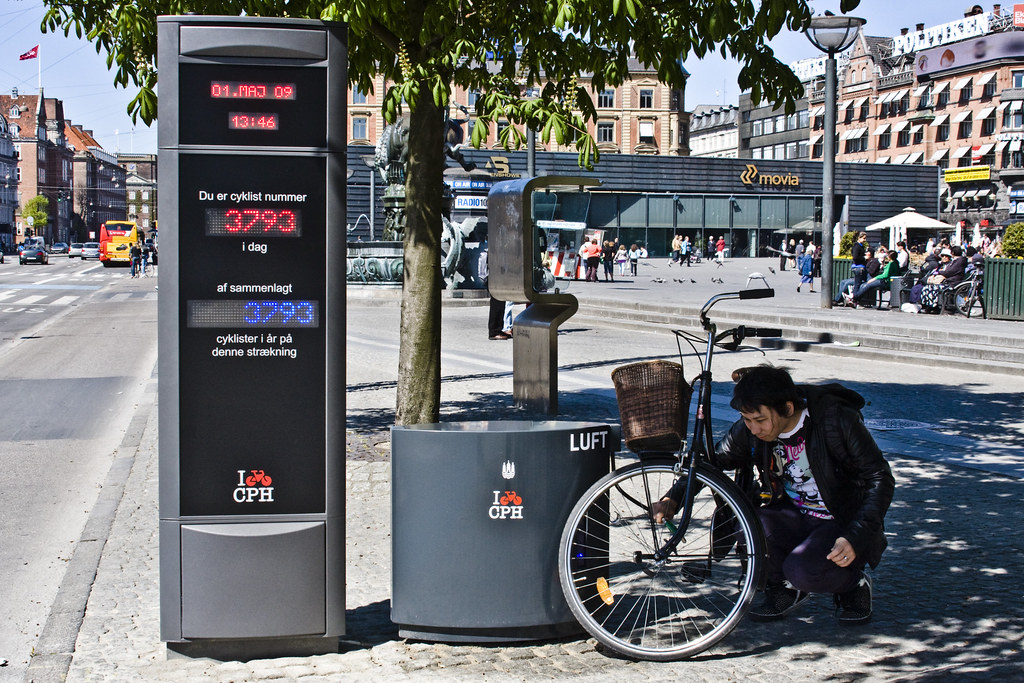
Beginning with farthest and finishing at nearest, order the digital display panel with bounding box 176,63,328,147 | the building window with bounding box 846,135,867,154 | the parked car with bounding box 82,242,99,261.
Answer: the building window with bounding box 846,135,867,154, the parked car with bounding box 82,242,99,261, the digital display panel with bounding box 176,63,328,147

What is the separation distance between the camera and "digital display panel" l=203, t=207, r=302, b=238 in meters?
3.97

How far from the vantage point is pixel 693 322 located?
21812 millimetres

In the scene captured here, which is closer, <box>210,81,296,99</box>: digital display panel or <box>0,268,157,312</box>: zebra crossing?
<box>210,81,296,99</box>: digital display panel

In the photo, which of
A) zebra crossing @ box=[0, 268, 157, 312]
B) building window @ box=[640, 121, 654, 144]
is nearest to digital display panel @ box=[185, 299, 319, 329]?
zebra crossing @ box=[0, 268, 157, 312]

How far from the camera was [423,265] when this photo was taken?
25.9ft

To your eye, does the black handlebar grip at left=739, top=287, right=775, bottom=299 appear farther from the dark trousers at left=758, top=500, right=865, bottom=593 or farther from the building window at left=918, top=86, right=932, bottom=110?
the building window at left=918, top=86, right=932, bottom=110

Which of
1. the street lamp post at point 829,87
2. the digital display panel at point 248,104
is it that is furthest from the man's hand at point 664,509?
the street lamp post at point 829,87

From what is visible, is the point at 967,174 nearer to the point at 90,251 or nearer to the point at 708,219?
the point at 708,219

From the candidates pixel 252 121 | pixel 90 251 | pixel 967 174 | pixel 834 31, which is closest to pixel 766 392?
pixel 252 121

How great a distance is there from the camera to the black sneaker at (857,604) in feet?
14.9

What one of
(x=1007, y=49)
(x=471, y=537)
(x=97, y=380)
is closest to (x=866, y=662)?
(x=471, y=537)

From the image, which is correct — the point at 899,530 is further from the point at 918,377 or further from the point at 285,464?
the point at 918,377

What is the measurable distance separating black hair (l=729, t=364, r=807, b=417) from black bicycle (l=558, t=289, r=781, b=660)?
0.14m

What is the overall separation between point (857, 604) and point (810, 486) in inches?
21.5
